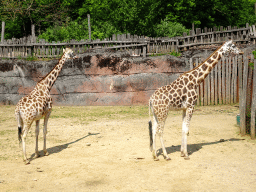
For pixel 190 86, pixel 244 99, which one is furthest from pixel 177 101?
pixel 244 99

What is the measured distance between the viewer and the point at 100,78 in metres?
15.0

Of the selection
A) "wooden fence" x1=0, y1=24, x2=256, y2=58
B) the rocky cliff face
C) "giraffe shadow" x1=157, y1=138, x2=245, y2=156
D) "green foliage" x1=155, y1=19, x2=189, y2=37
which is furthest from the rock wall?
"green foliage" x1=155, y1=19, x2=189, y2=37

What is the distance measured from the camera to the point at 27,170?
6.75m

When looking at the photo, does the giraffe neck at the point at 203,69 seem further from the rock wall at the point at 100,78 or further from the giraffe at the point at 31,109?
the rock wall at the point at 100,78

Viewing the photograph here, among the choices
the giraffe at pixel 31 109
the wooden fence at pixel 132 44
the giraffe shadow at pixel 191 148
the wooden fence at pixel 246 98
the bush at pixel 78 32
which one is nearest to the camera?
the giraffe at pixel 31 109

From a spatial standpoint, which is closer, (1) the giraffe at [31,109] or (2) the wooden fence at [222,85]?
(1) the giraffe at [31,109]

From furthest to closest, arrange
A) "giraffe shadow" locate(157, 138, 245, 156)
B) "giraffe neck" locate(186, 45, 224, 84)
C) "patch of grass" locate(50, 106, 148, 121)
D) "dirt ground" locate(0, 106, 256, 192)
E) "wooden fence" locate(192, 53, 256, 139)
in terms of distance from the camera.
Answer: "wooden fence" locate(192, 53, 256, 139)
"patch of grass" locate(50, 106, 148, 121)
"giraffe shadow" locate(157, 138, 245, 156)
"giraffe neck" locate(186, 45, 224, 84)
"dirt ground" locate(0, 106, 256, 192)

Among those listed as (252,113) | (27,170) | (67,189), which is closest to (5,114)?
(27,170)

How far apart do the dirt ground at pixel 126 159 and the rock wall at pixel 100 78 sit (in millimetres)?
3247

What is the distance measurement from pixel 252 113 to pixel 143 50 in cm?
921

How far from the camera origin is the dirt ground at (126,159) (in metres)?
5.82

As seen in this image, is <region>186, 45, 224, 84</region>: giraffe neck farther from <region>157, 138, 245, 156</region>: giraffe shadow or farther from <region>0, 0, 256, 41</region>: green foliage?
<region>0, 0, 256, 41</region>: green foliage

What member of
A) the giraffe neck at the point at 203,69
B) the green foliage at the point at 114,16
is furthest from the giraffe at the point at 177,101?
A: the green foliage at the point at 114,16

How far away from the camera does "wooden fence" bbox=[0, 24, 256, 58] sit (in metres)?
16.9
